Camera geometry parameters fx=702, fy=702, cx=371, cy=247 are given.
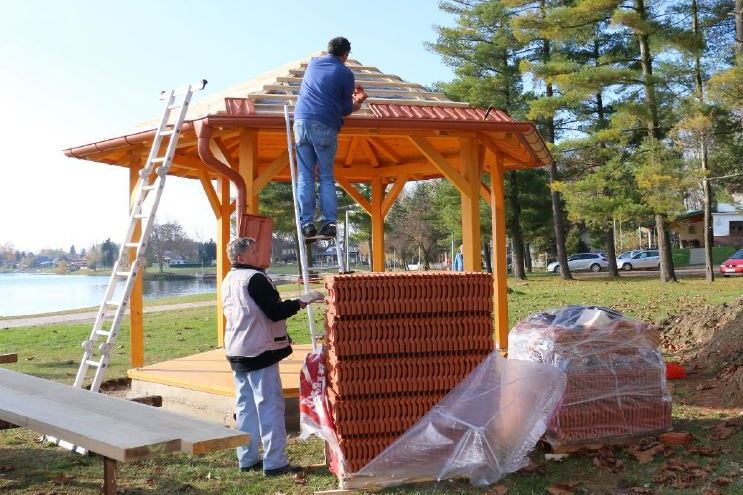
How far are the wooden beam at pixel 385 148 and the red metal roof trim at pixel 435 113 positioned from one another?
8.41ft

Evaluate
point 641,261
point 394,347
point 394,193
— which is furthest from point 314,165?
point 641,261

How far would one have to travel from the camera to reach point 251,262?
559 centimetres

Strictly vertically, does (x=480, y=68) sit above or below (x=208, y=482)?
above

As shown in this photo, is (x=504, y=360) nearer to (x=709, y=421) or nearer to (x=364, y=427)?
(x=364, y=427)

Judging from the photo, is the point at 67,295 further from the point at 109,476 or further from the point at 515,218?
the point at 109,476

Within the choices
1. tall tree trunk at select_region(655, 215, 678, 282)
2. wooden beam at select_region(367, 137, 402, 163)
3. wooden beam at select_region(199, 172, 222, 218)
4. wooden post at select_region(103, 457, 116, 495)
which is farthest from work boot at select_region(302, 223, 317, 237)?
tall tree trunk at select_region(655, 215, 678, 282)

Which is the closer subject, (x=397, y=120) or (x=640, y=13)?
(x=397, y=120)

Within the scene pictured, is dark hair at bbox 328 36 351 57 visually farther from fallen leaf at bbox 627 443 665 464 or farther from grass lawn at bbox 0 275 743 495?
fallen leaf at bbox 627 443 665 464

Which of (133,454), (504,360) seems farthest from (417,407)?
(133,454)

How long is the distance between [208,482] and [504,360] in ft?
8.21

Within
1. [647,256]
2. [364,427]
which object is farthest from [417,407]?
[647,256]

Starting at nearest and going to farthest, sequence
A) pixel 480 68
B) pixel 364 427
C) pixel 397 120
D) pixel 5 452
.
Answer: pixel 364 427 → pixel 5 452 → pixel 397 120 → pixel 480 68

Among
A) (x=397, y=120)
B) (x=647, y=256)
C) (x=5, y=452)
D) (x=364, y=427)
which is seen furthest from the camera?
(x=647, y=256)

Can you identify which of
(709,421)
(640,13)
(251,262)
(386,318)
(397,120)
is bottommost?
(709,421)
